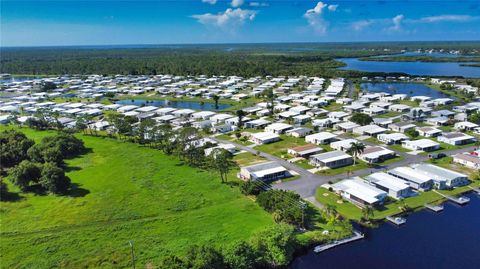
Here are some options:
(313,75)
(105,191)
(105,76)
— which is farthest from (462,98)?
(105,76)

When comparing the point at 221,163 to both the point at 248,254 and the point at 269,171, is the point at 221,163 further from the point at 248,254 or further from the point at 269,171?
the point at 248,254

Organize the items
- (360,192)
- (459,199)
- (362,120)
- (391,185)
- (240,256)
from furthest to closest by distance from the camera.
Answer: (362,120) < (391,185) < (459,199) < (360,192) < (240,256)

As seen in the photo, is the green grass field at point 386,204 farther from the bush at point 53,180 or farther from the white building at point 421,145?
the bush at point 53,180

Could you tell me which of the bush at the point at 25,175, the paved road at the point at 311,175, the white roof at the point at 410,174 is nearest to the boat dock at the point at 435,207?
the white roof at the point at 410,174

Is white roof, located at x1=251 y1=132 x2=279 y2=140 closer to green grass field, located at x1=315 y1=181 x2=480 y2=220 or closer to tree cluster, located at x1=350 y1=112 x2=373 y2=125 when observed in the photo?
tree cluster, located at x1=350 y1=112 x2=373 y2=125

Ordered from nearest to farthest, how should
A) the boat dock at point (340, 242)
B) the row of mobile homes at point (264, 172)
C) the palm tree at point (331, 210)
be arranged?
A: the boat dock at point (340, 242) < the palm tree at point (331, 210) < the row of mobile homes at point (264, 172)

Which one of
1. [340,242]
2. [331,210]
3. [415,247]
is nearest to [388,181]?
[331,210]
